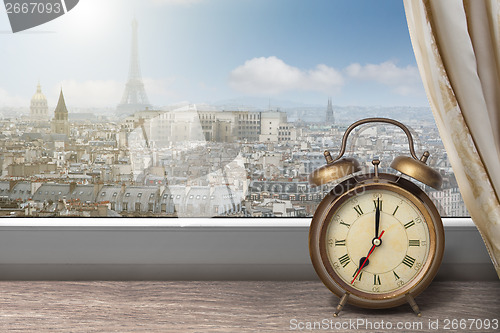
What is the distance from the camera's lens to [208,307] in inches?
37.4

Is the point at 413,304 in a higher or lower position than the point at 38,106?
Result: lower

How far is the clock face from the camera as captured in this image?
0.92m

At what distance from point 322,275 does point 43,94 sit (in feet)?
2.94

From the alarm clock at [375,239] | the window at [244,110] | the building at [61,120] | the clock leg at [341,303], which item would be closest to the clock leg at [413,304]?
the alarm clock at [375,239]

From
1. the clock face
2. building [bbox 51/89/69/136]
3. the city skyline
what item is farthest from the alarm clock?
building [bbox 51/89/69/136]

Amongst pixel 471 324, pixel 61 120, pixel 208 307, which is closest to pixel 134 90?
pixel 61 120

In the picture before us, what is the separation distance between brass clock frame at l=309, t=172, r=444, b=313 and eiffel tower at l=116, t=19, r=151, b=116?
1.98ft

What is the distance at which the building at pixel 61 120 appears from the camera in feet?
4.02

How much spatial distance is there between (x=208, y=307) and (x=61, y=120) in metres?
0.68
